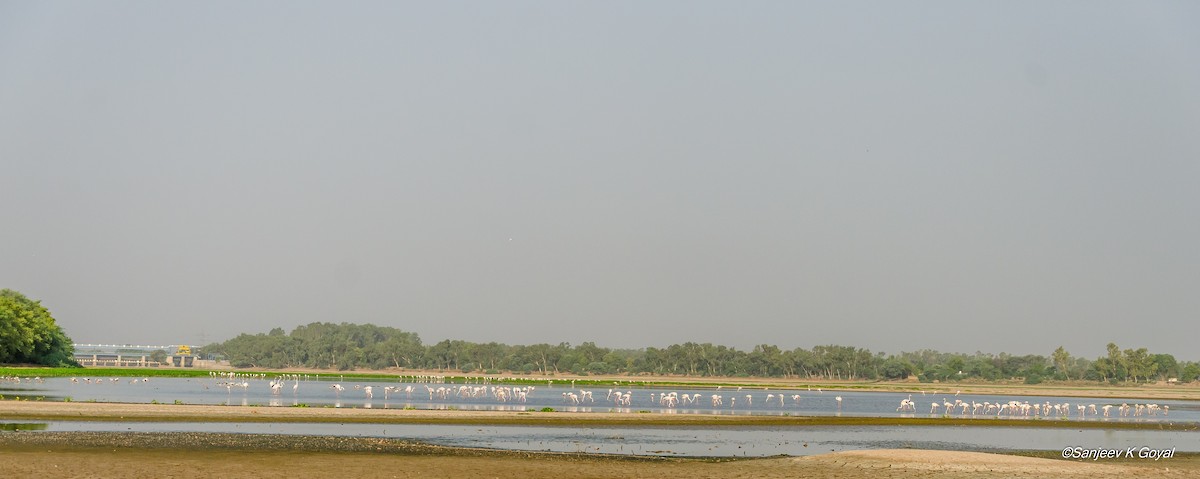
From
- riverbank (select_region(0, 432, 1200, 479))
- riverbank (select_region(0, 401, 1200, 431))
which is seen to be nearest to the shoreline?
riverbank (select_region(0, 401, 1200, 431))

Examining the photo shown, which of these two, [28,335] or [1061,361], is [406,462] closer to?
[28,335]

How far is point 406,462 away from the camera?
105ft

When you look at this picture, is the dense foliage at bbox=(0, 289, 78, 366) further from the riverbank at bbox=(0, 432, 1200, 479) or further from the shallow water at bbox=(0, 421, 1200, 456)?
the riverbank at bbox=(0, 432, 1200, 479)

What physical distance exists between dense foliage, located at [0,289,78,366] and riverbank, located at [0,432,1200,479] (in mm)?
75128

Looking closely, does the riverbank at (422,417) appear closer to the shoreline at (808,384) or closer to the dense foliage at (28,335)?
the shoreline at (808,384)

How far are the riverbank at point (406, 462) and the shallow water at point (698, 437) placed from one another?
10.2 feet

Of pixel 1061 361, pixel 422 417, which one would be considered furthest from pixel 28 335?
pixel 1061 361

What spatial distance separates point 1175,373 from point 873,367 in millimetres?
50011

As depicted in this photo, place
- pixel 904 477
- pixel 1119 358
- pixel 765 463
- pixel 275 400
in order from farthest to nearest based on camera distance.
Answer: pixel 1119 358, pixel 275 400, pixel 765 463, pixel 904 477

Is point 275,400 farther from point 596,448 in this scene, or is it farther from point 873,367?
point 873,367

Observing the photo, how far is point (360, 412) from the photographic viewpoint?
5553 cm

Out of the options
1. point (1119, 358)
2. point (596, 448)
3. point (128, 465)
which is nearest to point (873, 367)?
point (1119, 358)

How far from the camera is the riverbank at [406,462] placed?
95.3 feet

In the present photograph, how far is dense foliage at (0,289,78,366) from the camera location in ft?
340
